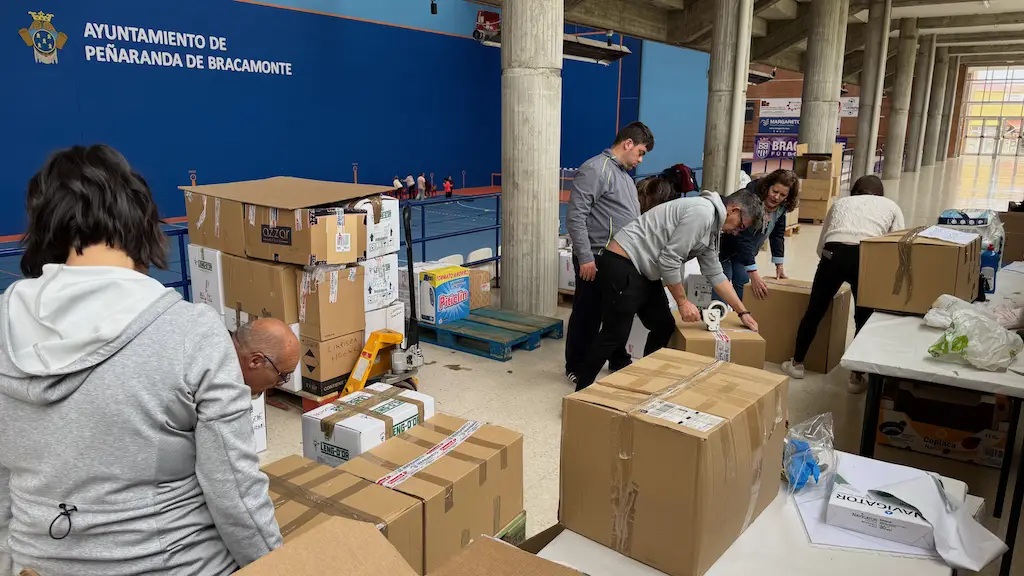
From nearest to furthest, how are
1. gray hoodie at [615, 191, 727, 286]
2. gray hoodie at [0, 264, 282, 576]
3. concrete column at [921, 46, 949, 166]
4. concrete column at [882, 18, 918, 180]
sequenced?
1. gray hoodie at [0, 264, 282, 576]
2. gray hoodie at [615, 191, 727, 286]
3. concrete column at [882, 18, 918, 180]
4. concrete column at [921, 46, 949, 166]

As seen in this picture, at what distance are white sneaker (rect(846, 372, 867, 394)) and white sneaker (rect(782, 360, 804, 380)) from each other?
0.89 feet

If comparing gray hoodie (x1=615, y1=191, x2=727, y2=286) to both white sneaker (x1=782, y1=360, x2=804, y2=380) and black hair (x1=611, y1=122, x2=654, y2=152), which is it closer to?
black hair (x1=611, y1=122, x2=654, y2=152)

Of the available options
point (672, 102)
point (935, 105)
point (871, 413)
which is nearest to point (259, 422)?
point (871, 413)

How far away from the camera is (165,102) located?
371 inches

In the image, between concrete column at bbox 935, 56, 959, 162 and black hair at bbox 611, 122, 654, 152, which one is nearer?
black hair at bbox 611, 122, 654, 152

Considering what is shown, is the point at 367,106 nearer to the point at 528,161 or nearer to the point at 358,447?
the point at 528,161

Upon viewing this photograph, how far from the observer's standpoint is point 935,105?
87.3ft

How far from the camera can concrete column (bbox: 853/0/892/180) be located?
14.4m

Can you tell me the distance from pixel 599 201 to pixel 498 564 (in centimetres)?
306

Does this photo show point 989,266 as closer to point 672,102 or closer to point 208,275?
point 208,275

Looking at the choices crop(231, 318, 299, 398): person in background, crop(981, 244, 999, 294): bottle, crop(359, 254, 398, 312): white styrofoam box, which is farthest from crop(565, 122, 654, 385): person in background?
crop(231, 318, 299, 398): person in background

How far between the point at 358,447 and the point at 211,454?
3.77 feet

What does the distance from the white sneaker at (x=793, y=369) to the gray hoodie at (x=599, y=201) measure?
1390 mm

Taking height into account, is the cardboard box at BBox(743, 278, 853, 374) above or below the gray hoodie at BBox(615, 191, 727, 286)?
below
